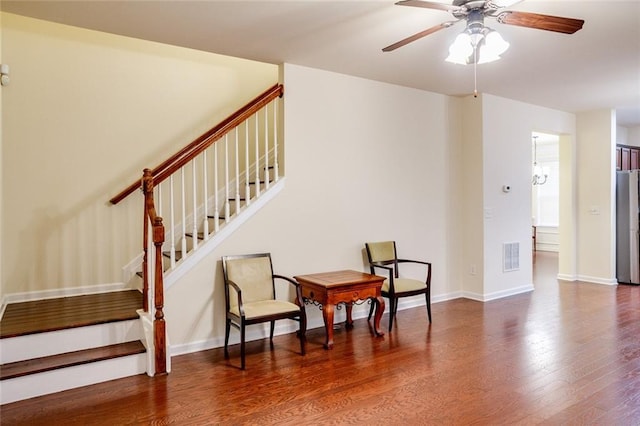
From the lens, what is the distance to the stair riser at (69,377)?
2771 mm

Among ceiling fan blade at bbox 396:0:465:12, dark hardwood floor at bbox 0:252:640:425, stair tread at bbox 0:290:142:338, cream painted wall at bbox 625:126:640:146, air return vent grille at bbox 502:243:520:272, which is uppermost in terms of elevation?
cream painted wall at bbox 625:126:640:146

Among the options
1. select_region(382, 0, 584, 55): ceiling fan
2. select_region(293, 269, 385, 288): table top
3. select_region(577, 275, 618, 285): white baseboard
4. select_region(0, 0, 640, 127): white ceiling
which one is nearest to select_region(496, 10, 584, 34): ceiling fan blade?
select_region(382, 0, 584, 55): ceiling fan

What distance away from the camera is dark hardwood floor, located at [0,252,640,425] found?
103 inches

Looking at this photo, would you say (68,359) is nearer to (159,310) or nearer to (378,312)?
(159,310)

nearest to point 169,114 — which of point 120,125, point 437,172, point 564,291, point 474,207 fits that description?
point 120,125

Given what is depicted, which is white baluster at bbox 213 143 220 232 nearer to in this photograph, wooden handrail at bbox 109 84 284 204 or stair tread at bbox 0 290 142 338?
wooden handrail at bbox 109 84 284 204

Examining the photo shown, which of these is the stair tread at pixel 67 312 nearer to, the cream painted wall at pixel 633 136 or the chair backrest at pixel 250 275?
the chair backrest at pixel 250 275

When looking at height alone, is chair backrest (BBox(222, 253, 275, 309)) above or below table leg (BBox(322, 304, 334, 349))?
above

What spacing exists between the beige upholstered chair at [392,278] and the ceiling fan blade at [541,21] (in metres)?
2.54

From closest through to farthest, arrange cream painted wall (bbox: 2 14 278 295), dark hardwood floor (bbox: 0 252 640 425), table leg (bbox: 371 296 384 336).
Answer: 1. dark hardwood floor (bbox: 0 252 640 425)
2. cream painted wall (bbox: 2 14 278 295)
3. table leg (bbox: 371 296 384 336)

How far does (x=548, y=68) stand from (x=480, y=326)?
108 inches

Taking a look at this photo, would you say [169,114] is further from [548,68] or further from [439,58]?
[548,68]

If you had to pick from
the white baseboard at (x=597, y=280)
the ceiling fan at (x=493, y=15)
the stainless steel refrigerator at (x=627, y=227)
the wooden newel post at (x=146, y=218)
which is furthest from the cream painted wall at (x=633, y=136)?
the wooden newel post at (x=146, y=218)

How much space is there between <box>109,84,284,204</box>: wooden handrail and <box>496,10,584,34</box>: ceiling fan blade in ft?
7.22
